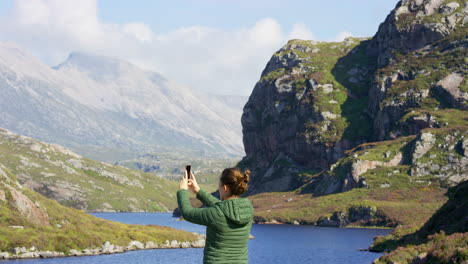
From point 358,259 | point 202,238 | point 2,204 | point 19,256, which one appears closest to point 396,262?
point 358,259

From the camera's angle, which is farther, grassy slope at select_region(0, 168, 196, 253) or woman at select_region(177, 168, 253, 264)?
grassy slope at select_region(0, 168, 196, 253)

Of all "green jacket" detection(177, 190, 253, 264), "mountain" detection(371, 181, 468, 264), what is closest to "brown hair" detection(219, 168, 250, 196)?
"green jacket" detection(177, 190, 253, 264)

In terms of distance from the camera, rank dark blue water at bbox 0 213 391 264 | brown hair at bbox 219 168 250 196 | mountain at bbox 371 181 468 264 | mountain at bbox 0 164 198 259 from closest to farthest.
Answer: brown hair at bbox 219 168 250 196 → mountain at bbox 371 181 468 264 → mountain at bbox 0 164 198 259 → dark blue water at bbox 0 213 391 264

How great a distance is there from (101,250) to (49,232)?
39.0 feet

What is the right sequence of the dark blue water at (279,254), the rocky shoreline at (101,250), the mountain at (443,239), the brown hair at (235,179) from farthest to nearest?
the dark blue water at (279,254) → the rocky shoreline at (101,250) → the mountain at (443,239) → the brown hair at (235,179)

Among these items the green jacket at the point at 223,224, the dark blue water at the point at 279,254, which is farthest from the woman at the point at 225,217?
the dark blue water at the point at 279,254

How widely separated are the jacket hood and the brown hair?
1.18 ft

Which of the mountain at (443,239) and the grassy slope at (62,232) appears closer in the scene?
the mountain at (443,239)

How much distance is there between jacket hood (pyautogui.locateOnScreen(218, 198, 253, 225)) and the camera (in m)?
14.1

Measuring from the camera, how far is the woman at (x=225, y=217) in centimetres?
1403

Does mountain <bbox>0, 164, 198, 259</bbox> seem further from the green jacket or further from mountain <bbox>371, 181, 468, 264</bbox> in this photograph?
the green jacket

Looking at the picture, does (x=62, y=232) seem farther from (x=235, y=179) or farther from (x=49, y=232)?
(x=235, y=179)

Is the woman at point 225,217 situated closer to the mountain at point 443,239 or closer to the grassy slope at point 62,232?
the mountain at point 443,239

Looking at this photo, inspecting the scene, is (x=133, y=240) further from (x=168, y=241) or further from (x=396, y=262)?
(x=396, y=262)
